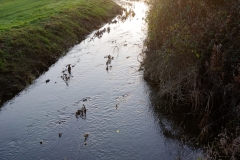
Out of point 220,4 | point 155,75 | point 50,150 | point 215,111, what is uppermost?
point 220,4

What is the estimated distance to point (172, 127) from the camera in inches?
593

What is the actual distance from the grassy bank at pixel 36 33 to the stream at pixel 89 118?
151 centimetres

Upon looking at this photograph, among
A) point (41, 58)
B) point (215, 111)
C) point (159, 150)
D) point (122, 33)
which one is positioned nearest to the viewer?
point (159, 150)

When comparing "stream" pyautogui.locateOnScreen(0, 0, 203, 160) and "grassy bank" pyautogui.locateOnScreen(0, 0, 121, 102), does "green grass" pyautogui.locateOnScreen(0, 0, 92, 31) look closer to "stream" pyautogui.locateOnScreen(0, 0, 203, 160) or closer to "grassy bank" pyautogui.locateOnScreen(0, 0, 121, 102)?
"grassy bank" pyautogui.locateOnScreen(0, 0, 121, 102)

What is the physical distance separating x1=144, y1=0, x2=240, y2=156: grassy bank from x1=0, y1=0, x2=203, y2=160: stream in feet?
5.39

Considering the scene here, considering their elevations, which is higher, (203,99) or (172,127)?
(203,99)

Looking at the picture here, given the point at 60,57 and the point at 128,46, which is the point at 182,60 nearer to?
the point at 128,46

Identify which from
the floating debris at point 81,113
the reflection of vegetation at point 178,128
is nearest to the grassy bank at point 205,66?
the reflection of vegetation at point 178,128

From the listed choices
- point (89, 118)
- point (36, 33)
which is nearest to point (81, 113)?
point (89, 118)

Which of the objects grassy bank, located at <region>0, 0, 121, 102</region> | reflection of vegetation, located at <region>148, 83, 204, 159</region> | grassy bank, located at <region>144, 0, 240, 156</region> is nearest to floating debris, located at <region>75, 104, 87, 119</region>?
reflection of vegetation, located at <region>148, 83, 204, 159</region>

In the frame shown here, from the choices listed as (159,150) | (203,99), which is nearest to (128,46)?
(203,99)

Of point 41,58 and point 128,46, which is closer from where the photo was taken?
point 41,58

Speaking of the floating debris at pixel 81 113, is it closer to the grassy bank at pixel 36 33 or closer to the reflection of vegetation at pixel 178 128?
the reflection of vegetation at pixel 178 128

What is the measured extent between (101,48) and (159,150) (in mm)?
17992
